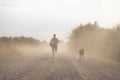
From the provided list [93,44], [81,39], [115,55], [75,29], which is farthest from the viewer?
[75,29]

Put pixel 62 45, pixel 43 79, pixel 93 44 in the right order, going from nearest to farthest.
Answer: pixel 43 79
pixel 93 44
pixel 62 45

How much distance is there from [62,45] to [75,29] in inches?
1129

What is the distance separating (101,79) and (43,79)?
2.54 metres

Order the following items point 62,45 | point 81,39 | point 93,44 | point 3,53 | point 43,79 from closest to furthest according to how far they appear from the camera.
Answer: point 43,79, point 3,53, point 93,44, point 81,39, point 62,45

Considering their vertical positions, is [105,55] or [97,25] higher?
[97,25]

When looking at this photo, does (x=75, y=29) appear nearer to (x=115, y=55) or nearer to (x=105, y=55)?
(x=105, y=55)

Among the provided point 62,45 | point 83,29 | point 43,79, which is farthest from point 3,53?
point 62,45

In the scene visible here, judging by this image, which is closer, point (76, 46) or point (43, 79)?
point (43, 79)

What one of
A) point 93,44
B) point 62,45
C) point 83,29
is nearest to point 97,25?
point 83,29

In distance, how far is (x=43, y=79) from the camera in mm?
14070

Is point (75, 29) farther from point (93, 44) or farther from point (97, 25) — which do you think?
point (93, 44)

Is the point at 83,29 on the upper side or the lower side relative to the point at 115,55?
upper

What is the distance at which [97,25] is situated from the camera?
58.8 metres

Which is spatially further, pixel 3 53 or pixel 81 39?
pixel 81 39
